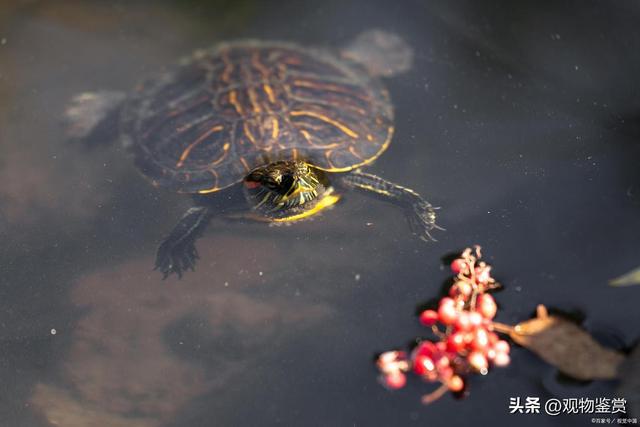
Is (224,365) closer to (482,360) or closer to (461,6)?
(482,360)

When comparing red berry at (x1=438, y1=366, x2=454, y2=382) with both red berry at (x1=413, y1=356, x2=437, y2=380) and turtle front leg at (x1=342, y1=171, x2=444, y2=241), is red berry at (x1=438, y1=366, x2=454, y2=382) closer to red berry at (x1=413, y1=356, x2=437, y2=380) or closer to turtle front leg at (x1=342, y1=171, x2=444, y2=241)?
red berry at (x1=413, y1=356, x2=437, y2=380)

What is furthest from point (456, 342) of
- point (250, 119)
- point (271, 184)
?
point (250, 119)

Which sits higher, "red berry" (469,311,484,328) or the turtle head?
the turtle head

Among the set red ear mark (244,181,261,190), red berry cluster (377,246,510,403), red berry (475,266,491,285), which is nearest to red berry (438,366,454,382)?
red berry cluster (377,246,510,403)

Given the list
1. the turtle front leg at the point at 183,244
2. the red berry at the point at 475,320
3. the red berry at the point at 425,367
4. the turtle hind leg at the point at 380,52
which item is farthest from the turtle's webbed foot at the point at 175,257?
the turtle hind leg at the point at 380,52

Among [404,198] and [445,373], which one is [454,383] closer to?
[445,373]

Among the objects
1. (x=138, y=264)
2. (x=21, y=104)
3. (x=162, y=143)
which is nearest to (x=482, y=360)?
(x=138, y=264)
